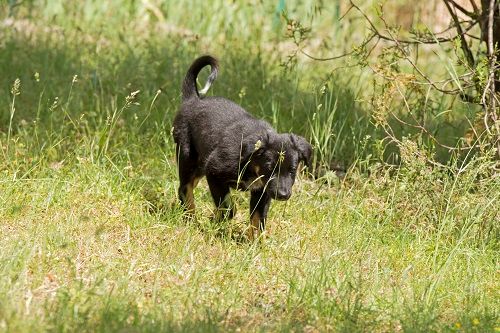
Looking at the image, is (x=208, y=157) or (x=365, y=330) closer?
(x=365, y=330)

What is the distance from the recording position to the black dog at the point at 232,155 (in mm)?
6121

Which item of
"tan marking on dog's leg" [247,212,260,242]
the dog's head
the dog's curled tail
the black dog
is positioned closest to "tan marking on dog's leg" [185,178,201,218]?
the black dog

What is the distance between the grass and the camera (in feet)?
16.1

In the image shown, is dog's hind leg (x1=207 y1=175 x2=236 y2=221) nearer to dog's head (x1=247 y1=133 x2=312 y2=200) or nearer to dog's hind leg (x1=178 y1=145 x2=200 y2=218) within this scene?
dog's head (x1=247 y1=133 x2=312 y2=200)

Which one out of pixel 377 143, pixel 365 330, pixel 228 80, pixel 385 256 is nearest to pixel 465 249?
pixel 385 256

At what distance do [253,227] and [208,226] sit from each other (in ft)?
1.04

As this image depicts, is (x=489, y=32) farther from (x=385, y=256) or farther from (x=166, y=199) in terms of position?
(x=166, y=199)

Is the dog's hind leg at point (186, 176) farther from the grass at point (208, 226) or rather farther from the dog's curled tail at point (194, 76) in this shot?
the dog's curled tail at point (194, 76)

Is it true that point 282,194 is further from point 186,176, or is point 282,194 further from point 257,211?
point 186,176

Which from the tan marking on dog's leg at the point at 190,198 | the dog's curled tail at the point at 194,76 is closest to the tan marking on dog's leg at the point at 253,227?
the tan marking on dog's leg at the point at 190,198

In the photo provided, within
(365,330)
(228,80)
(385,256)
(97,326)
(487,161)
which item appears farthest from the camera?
(228,80)

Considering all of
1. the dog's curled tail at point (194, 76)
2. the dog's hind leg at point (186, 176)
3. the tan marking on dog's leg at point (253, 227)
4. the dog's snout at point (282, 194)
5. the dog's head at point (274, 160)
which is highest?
the dog's curled tail at point (194, 76)

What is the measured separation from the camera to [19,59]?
9.06 meters

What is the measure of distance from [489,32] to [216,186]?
2.33 m
